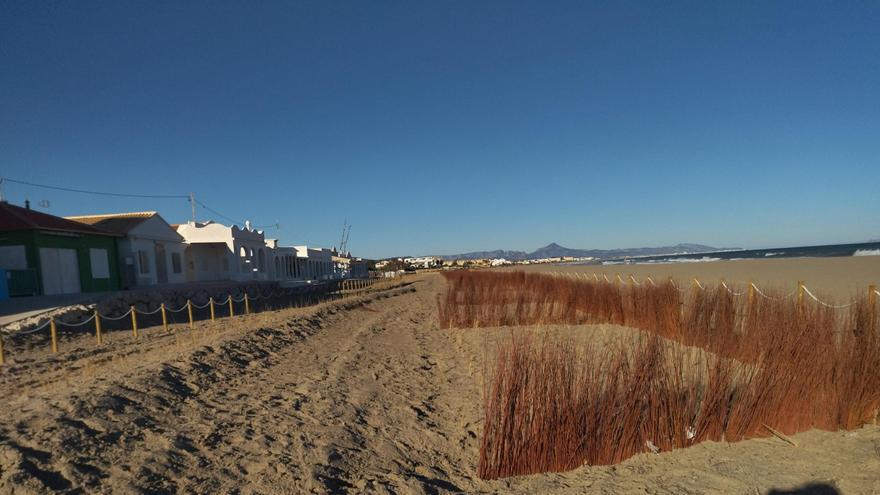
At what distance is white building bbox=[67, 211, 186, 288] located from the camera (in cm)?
1823

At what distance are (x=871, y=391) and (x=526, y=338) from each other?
2.48 metres

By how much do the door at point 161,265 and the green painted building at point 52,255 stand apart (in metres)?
2.74

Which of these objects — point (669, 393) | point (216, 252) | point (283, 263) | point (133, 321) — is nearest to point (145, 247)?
point (216, 252)

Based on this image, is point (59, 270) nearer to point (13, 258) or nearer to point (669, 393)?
point (13, 258)

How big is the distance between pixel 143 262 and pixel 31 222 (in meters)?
5.01

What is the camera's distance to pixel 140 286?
1831cm

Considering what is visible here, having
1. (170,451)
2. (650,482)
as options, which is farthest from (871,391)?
(170,451)

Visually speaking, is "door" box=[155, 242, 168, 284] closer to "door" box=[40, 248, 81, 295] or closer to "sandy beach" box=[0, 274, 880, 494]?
"door" box=[40, 248, 81, 295]

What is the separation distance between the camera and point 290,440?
148 inches

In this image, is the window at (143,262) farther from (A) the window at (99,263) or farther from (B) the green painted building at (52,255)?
(A) the window at (99,263)

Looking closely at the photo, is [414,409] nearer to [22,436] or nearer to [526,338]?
[526,338]

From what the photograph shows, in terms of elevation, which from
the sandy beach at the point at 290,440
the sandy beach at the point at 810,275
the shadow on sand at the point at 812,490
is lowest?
the sandy beach at the point at 810,275

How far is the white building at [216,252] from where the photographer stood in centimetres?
2259

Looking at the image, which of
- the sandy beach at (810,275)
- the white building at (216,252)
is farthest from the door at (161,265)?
the sandy beach at (810,275)
